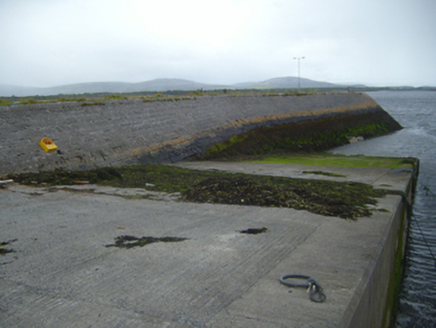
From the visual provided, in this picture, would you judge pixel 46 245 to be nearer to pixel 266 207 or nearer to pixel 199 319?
pixel 199 319

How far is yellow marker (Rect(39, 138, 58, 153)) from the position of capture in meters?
11.5

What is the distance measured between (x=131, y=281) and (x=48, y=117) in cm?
972

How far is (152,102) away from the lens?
17391 millimetres

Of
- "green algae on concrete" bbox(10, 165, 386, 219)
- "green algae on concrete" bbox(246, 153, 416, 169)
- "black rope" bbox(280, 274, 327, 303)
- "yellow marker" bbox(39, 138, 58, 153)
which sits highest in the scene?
"yellow marker" bbox(39, 138, 58, 153)

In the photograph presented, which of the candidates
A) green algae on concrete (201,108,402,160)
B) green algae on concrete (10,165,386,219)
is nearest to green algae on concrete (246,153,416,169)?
green algae on concrete (201,108,402,160)

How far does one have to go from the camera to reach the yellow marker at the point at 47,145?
11461 millimetres

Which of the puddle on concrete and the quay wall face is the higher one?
the quay wall face

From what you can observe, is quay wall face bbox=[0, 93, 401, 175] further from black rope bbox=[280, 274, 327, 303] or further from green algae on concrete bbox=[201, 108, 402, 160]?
black rope bbox=[280, 274, 327, 303]

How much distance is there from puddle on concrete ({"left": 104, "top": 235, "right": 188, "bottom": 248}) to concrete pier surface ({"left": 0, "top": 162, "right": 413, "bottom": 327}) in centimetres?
13

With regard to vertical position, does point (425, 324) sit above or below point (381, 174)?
below

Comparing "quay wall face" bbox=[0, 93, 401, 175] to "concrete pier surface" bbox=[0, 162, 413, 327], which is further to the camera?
"quay wall face" bbox=[0, 93, 401, 175]

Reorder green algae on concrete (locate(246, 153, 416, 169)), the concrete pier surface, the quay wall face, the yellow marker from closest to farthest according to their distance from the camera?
the concrete pier surface, the quay wall face, the yellow marker, green algae on concrete (locate(246, 153, 416, 169))

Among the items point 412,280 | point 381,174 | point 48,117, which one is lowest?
point 412,280

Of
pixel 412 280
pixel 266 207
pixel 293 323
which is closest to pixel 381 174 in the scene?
pixel 412 280
